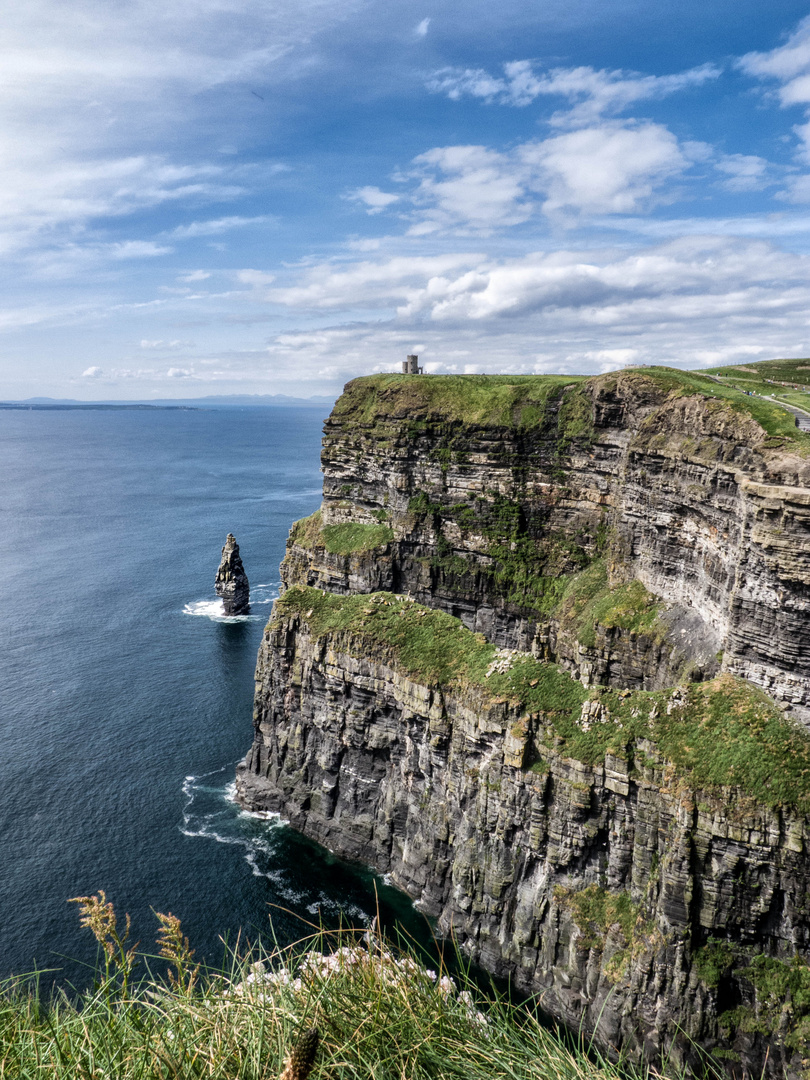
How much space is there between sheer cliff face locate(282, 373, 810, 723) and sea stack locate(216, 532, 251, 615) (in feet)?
77.3

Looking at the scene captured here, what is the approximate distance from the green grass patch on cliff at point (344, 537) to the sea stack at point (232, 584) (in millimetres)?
23581

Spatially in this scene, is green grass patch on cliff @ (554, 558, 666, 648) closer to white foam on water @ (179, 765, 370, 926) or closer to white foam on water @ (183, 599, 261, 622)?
white foam on water @ (179, 765, 370, 926)

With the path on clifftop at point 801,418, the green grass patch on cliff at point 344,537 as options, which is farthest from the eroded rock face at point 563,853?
the path on clifftop at point 801,418

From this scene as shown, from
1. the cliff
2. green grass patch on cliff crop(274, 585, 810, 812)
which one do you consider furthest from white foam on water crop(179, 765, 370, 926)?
green grass patch on cliff crop(274, 585, 810, 812)

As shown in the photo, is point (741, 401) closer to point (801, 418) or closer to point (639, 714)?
point (801, 418)

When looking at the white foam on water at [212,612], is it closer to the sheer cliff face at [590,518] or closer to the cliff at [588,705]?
the sheer cliff face at [590,518]

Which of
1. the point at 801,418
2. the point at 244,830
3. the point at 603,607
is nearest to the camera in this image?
the point at 801,418

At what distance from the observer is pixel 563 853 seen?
39.2 metres

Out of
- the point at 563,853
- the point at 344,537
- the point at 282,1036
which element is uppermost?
the point at 282,1036

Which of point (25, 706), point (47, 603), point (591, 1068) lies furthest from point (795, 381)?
point (47, 603)

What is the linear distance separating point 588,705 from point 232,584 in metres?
73.9

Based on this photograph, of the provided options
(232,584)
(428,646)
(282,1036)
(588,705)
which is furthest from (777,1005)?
(232,584)

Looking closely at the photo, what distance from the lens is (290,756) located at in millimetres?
58594

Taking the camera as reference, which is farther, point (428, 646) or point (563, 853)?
point (428, 646)
